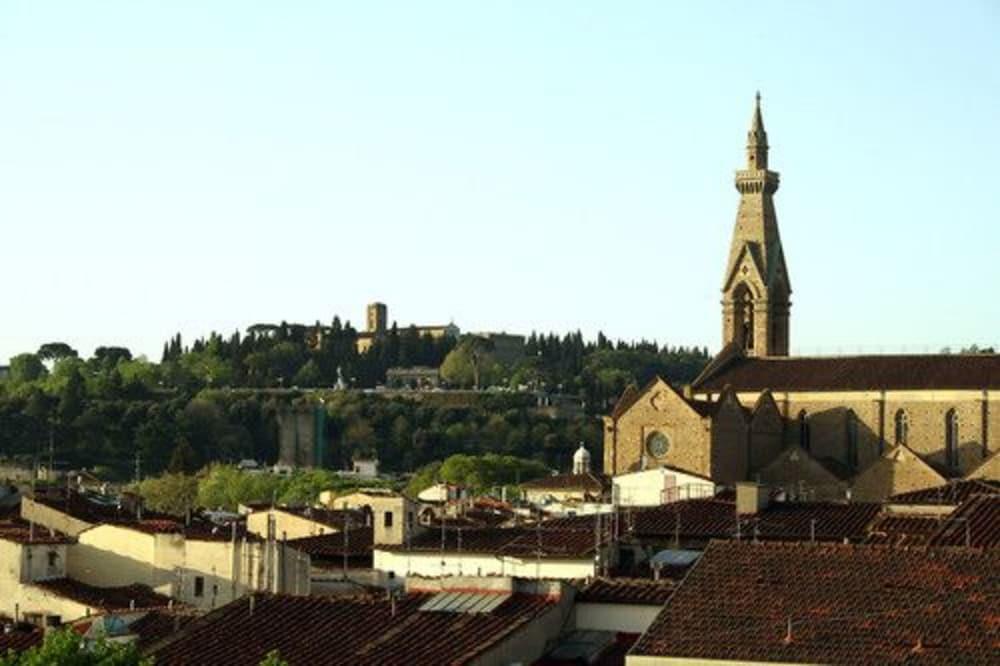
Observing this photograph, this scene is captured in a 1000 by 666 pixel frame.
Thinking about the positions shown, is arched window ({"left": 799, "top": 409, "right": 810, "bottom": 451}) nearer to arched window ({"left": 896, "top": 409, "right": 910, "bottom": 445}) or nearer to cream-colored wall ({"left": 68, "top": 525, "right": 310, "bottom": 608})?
arched window ({"left": 896, "top": 409, "right": 910, "bottom": 445})

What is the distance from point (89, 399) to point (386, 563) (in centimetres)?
14944

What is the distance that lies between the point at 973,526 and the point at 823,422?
208ft

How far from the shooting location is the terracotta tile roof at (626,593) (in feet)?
→ 123

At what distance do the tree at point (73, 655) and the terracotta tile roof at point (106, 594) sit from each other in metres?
16.1

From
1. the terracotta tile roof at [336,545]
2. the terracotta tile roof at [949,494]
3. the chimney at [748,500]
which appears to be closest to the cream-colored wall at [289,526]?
the terracotta tile roof at [336,545]

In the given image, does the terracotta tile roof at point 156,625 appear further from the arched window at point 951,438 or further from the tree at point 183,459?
the tree at point 183,459

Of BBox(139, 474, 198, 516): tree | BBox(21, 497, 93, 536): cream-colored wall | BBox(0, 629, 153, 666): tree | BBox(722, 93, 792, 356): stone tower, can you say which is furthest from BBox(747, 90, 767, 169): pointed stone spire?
BBox(0, 629, 153, 666): tree

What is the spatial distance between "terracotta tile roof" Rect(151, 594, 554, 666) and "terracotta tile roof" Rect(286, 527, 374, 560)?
14.6 meters

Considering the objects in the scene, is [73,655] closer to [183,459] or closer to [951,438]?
[951,438]

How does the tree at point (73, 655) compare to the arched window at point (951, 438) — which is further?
the arched window at point (951, 438)

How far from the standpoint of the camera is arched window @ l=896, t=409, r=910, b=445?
101m

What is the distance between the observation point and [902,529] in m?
45.3

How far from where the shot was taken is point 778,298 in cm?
12281

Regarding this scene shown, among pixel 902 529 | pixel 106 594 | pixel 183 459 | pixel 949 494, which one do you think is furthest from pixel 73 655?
pixel 183 459
